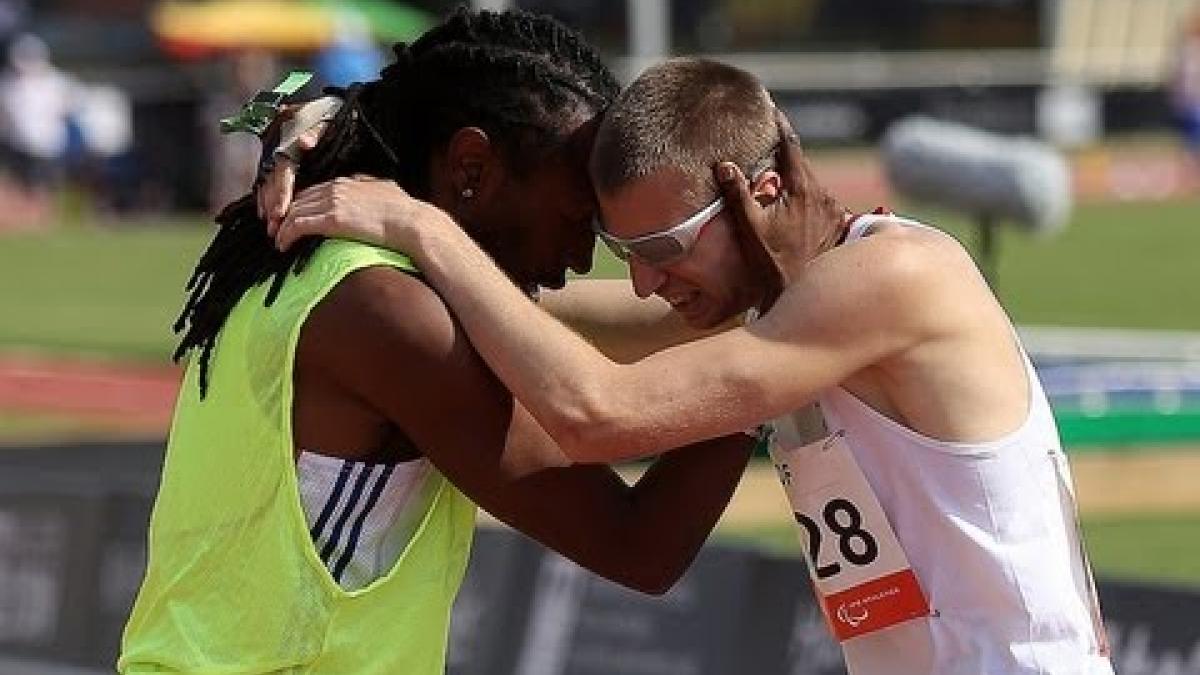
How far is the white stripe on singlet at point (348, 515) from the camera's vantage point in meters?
3.80

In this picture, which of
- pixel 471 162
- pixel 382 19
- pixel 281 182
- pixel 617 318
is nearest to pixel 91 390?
pixel 617 318

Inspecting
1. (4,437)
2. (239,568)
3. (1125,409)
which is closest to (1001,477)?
(239,568)

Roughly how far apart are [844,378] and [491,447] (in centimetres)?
49

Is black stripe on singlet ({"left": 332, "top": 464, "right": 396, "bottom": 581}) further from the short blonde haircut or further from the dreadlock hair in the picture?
the short blonde haircut

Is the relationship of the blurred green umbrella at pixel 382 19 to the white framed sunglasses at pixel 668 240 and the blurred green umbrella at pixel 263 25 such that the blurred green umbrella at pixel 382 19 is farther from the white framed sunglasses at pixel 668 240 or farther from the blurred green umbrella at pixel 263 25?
the white framed sunglasses at pixel 668 240

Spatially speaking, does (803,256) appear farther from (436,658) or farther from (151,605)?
(151,605)

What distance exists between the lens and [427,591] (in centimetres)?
384

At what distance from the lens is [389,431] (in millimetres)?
3850

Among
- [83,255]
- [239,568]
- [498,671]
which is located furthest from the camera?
[83,255]

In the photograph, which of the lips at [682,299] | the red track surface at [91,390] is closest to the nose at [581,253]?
the lips at [682,299]

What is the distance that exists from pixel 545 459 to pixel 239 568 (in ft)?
1.44

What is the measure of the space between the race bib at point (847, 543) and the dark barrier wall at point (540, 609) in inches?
123

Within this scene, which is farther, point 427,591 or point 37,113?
point 37,113

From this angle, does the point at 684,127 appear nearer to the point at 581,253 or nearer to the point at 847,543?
the point at 581,253
